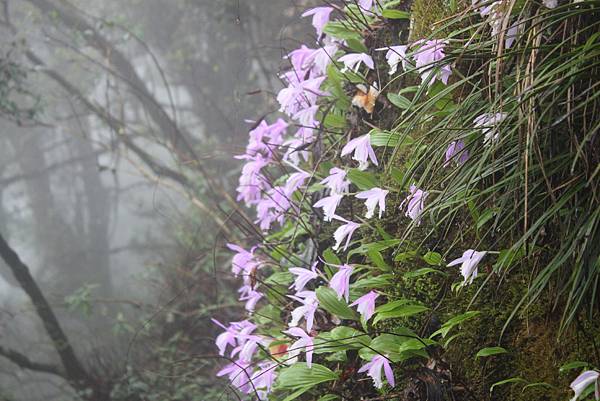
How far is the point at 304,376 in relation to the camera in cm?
187

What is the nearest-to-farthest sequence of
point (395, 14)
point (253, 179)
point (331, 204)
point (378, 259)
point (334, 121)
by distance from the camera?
point (378, 259), point (331, 204), point (395, 14), point (334, 121), point (253, 179)

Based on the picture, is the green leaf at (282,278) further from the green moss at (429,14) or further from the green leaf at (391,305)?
the green moss at (429,14)

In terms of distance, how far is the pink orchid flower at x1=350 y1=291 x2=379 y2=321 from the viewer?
1804mm

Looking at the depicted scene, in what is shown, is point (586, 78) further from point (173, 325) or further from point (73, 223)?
point (73, 223)

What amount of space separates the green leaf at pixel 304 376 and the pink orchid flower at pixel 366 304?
203 mm

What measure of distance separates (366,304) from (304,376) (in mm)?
271

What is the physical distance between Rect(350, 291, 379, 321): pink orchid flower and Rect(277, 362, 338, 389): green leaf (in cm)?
20

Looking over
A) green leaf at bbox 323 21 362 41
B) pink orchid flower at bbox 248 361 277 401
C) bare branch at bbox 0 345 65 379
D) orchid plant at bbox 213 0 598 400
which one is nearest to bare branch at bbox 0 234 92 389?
bare branch at bbox 0 345 65 379

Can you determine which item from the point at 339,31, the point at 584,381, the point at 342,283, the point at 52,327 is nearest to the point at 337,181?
the point at 342,283

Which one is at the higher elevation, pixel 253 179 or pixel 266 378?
pixel 253 179

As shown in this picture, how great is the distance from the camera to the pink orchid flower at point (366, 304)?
5.92 ft

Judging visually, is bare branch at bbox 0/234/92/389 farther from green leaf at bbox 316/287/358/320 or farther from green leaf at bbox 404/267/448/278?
green leaf at bbox 404/267/448/278

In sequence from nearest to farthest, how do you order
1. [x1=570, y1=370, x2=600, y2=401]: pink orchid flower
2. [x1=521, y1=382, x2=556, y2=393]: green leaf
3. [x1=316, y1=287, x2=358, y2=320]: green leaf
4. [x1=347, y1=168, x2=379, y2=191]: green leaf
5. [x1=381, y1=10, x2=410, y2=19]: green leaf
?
[x1=570, y1=370, x2=600, y2=401]: pink orchid flower
[x1=521, y1=382, x2=556, y2=393]: green leaf
[x1=316, y1=287, x2=358, y2=320]: green leaf
[x1=347, y1=168, x2=379, y2=191]: green leaf
[x1=381, y1=10, x2=410, y2=19]: green leaf

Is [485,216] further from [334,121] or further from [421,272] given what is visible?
[334,121]
